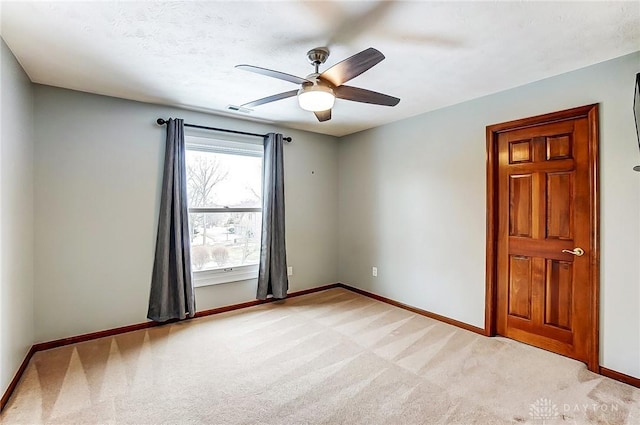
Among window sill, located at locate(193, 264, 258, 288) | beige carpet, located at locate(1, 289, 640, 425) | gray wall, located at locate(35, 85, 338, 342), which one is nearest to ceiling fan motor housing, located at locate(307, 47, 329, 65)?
gray wall, located at locate(35, 85, 338, 342)

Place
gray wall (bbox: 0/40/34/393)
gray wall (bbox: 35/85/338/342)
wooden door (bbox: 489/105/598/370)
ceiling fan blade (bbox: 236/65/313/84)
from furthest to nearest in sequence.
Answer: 1. gray wall (bbox: 35/85/338/342)
2. wooden door (bbox: 489/105/598/370)
3. gray wall (bbox: 0/40/34/393)
4. ceiling fan blade (bbox: 236/65/313/84)

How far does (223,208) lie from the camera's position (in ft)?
12.9

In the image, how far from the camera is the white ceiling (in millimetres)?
1771

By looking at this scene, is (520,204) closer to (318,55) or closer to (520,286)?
(520,286)

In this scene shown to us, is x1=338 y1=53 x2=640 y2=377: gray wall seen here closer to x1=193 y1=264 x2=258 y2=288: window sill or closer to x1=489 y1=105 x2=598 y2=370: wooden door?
x1=489 y1=105 x2=598 y2=370: wooden door

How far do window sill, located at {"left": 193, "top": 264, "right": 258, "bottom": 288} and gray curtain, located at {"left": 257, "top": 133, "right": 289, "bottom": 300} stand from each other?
14 cm

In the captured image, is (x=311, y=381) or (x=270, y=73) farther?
(x=311, y=381)

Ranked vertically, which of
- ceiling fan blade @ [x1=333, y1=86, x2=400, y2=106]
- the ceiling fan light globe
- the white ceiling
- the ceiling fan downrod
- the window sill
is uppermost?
the white ceiling

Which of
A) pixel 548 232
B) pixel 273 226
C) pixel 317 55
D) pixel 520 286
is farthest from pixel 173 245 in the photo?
pixel 548 232

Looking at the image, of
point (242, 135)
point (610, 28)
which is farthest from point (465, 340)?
point (242, 135)

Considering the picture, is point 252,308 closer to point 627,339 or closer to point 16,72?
point 16,72

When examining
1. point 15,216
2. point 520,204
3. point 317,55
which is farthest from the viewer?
point 520,204

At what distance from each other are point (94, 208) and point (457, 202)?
3.80 m

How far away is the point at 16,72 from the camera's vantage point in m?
2.33
